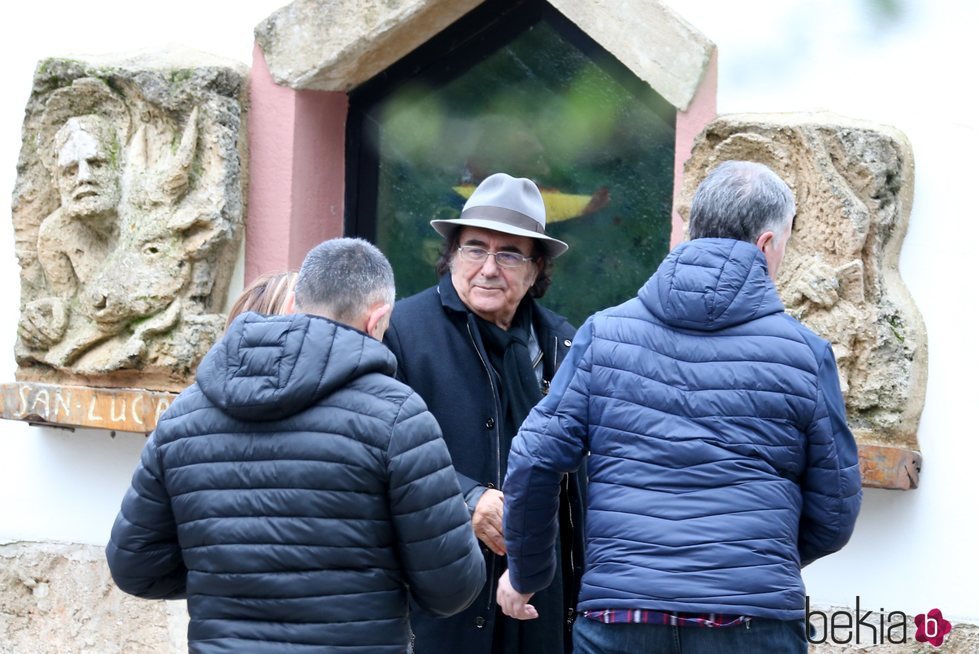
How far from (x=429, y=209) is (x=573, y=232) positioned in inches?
20.9

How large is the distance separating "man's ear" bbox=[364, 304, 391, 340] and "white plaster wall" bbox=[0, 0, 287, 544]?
2159 mm

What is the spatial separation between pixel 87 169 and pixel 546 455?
101 inches

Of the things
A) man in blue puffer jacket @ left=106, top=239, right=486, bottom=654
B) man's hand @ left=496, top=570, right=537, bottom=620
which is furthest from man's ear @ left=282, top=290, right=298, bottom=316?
man's hand @ left=496, top=570, right=537, bottom=620

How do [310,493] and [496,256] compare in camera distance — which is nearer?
A: [310,493]

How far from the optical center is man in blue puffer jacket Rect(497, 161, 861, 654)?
2.53m

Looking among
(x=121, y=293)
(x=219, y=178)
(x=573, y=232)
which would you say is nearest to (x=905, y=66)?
(x=573, y=232)

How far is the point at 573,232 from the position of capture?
4.76 m

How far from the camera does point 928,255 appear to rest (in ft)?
12.9

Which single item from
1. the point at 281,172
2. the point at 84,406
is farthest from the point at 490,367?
the point at 84,406

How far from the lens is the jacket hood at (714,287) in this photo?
261 cm

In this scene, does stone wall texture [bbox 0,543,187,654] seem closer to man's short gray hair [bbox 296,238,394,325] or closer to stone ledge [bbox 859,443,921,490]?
stone ledge [bbox 859,443,921,490]

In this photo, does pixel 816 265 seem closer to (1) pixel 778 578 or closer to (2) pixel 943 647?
(2) pixel 943 647

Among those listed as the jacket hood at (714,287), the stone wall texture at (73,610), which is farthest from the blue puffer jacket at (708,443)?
the stone wall texture at (73,610)

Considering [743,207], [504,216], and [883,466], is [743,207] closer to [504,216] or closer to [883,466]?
[504,216]
